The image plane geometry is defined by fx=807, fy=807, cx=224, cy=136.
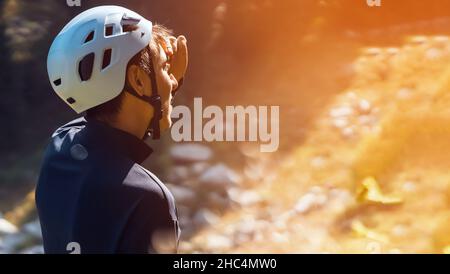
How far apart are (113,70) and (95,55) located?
0.31 ft

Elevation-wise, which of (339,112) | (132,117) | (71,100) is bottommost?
(132,117)

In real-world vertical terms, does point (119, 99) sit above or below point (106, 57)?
below

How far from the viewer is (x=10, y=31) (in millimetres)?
4117

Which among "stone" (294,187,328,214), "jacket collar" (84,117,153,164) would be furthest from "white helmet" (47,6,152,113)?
"stone" (294,187,328,214)

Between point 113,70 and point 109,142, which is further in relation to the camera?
point 113,70

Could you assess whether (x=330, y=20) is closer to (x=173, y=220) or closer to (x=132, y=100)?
(x=132, y=100)

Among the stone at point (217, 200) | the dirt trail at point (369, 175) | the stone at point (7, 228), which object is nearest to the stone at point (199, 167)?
the stone at point (217, 200)

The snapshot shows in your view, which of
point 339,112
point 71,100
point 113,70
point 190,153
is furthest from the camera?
point 339,112

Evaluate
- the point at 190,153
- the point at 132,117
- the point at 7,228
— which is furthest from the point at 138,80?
the point at 7,228

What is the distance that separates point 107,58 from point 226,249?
4.47ft

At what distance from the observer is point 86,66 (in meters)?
2.97

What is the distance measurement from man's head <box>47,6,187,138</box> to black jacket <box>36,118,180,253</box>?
0.43 ft

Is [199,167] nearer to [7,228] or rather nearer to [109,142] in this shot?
[7,228]

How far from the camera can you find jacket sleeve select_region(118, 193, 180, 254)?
8.58 ft
